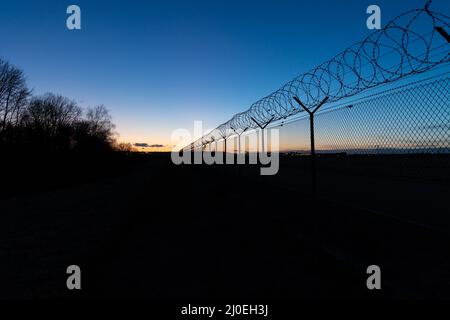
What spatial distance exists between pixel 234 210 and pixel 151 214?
1968 mm

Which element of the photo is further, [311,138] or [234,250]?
[311,138]

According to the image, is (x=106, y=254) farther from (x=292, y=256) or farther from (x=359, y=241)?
(x=359, y=241)

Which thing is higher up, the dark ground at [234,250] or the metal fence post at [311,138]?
the metal fence post at [311,138]

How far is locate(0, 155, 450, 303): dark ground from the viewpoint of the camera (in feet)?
9.88

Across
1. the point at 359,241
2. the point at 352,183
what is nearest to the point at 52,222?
the point at 359,241

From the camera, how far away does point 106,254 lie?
4.19 meters

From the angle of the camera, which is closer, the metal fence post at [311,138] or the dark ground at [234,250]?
the dark ground at [234,250]

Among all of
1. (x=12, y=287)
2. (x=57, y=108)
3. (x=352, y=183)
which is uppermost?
(x=57, y=108)

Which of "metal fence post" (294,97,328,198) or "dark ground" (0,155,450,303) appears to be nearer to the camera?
"dark ground" (0,155,450,303)

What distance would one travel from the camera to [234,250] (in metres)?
4.20

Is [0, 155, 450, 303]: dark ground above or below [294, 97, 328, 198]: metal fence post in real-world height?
below

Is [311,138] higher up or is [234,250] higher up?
[311,138]

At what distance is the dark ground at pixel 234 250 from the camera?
9.88 feet
